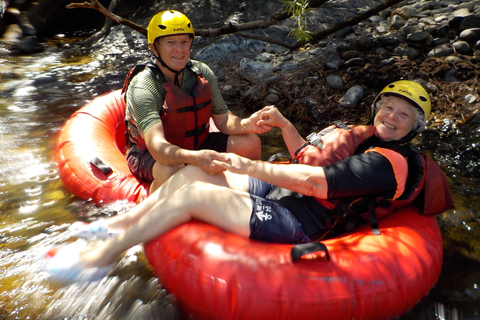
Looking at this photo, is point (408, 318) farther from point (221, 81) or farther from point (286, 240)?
point (221, 81)

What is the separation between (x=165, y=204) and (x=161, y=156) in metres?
0.50

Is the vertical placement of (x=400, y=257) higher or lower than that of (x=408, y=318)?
higher

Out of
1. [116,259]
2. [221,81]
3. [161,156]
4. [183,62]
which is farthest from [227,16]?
[116,259]

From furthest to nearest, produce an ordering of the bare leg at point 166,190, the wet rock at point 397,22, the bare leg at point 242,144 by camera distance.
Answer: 1. the wet rock at point 397,22
2. the bare leg at point 242,144
3. the bare leg at point 166,190

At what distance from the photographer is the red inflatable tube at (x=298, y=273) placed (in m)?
2.03

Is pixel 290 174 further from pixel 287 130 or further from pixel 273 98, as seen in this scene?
pixel 273 98

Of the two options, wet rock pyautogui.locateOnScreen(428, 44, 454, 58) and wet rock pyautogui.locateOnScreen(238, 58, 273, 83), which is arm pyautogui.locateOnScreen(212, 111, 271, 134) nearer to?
wet rock pyautogui.locateOnScreen(238, 58, 273, 83)

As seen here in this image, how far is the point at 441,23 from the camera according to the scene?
600cm

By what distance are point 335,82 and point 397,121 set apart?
124 inches

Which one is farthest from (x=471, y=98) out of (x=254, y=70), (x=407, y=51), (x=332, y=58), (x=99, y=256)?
(x=99, y=256)

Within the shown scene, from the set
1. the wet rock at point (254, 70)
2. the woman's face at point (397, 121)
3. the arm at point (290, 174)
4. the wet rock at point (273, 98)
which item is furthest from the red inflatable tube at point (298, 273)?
the wet rock at point (254, 70)

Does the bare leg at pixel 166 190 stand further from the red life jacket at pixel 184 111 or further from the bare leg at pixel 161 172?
the red life jacket at pixel 184 111

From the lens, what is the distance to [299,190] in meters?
2.40

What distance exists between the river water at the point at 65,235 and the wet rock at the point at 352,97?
1012mm
